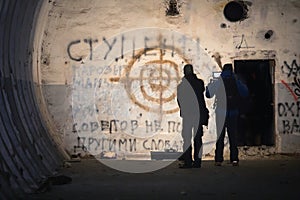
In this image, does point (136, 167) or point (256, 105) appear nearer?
point (136, 167)

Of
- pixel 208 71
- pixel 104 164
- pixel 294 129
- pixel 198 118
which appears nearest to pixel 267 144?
pixel 294 129

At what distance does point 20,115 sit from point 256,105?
6362 mm

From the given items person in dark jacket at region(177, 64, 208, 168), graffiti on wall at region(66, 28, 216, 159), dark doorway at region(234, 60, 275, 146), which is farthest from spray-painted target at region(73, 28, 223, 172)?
person in dark jacket at region(177, 64, 208, 168)

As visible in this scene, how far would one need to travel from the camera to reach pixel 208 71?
517 inches

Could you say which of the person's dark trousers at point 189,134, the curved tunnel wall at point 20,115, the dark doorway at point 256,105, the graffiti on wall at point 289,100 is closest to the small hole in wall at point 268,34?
the dark doorway at point 256,105

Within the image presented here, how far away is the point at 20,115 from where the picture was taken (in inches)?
381

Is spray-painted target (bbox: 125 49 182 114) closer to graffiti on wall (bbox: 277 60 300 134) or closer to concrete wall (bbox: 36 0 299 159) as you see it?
concrete wall (bbox: 36 0 299 159)

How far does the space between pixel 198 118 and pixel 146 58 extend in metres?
2.93

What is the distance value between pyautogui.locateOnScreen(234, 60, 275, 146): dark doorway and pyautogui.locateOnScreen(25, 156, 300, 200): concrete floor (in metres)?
1.48

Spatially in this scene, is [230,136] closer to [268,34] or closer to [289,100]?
[289,100]

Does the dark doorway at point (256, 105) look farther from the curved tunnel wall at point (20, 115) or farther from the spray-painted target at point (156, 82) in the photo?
the curved tunnel wall at point (20, 115)

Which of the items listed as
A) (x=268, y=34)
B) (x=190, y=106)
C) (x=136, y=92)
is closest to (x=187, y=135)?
(x=190, y=106)

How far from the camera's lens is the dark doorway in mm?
13375

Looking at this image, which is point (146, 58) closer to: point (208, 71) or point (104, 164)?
point (208, 71)
